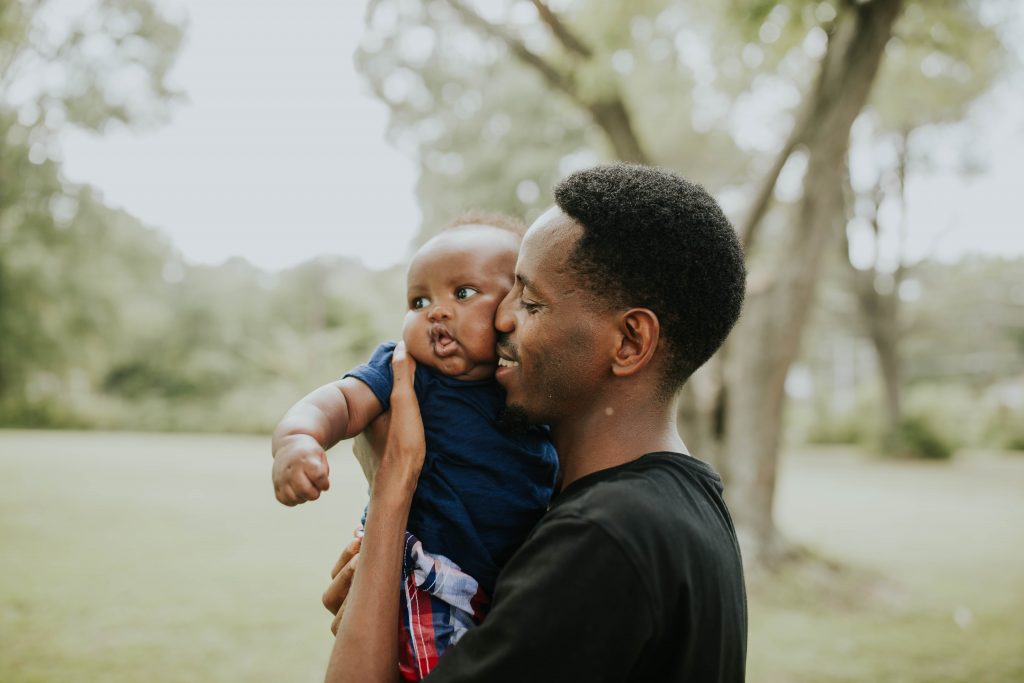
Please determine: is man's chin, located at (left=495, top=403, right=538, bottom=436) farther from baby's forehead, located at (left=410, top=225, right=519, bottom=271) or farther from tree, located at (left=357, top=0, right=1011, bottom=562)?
tree, located at (left=357, top=0, right=1011, bottom=562)

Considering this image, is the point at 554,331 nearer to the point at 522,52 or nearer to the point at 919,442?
the point at 522,52

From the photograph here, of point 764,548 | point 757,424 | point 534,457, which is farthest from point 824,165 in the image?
point 534,457

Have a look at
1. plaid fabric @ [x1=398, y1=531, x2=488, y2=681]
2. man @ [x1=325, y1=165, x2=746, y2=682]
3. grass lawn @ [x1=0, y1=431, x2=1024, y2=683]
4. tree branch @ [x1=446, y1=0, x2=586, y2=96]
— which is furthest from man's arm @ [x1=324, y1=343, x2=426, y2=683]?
tree branch @ [x1=446, y1=0, x2=586, y2=96]

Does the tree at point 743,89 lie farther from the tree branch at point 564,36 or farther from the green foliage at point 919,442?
the green foliage at point 919,442

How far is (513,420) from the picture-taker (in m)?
1.80

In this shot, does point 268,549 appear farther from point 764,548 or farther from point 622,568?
point 622,568

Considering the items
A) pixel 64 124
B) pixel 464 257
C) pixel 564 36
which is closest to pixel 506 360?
pixel 464 257

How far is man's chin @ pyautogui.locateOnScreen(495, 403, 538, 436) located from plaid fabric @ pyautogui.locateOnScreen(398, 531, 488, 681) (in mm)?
343

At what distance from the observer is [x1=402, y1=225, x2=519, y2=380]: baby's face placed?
1990mm

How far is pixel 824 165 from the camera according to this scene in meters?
7.43

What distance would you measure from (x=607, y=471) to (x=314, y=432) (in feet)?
2.01

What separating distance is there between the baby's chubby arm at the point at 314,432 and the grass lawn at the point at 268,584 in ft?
13.9

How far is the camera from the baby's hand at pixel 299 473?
1.46 metres

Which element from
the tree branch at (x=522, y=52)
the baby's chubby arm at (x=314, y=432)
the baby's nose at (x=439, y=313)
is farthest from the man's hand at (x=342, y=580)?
the tree branch at (x=522, y=52)
